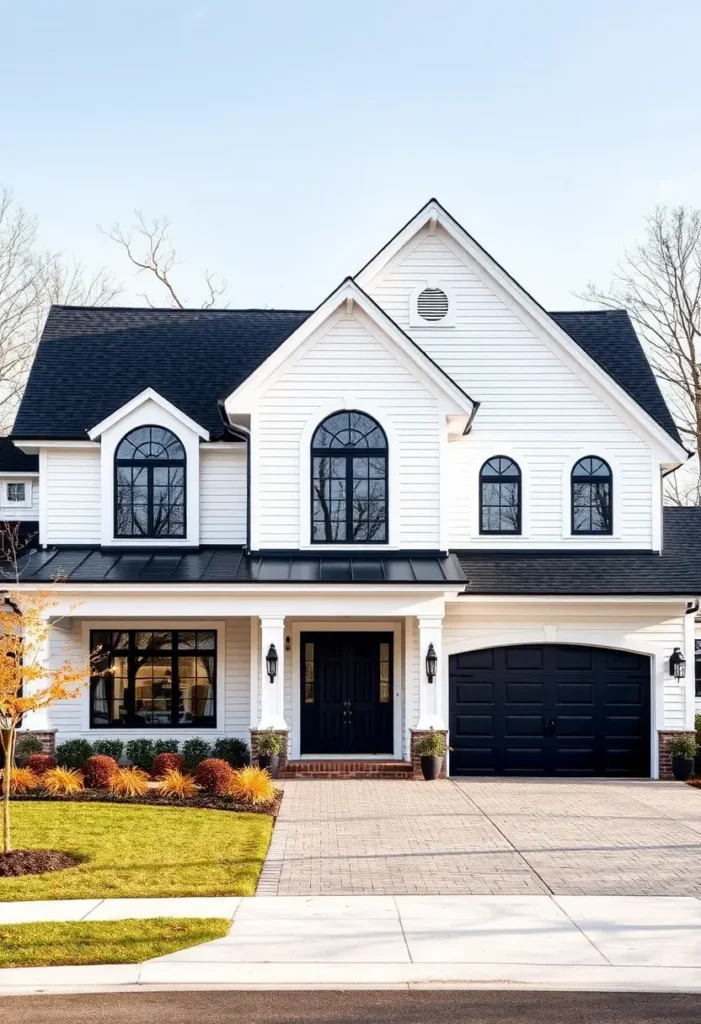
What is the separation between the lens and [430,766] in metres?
20.2

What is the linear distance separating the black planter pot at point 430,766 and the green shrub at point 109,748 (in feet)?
18.8

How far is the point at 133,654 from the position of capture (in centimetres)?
2231

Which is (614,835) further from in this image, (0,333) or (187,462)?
(0,333)

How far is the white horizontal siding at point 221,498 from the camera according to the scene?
2288 centimetres

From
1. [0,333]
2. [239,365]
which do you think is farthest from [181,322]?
[0,333]

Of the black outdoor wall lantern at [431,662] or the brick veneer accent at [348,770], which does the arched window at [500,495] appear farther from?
the brick veneer accent at [348,770]

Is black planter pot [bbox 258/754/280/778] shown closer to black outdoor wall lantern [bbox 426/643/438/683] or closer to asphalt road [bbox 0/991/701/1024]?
black outdoor wall lantern [bbox 426/643/438/683]

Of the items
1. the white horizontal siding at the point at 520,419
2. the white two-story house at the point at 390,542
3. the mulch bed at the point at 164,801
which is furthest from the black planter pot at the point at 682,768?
the mulch bed at the point at 164,801

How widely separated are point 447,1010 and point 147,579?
Answer: 13.3m

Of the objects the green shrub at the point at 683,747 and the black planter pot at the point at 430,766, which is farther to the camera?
the green shrub at the point at 683,747

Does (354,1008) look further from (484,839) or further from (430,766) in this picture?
(430,766)

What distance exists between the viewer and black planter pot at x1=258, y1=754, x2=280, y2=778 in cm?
1992

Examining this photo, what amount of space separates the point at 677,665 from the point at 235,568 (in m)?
8.48

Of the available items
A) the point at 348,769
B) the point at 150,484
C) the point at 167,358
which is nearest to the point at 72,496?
the point at 150,484
